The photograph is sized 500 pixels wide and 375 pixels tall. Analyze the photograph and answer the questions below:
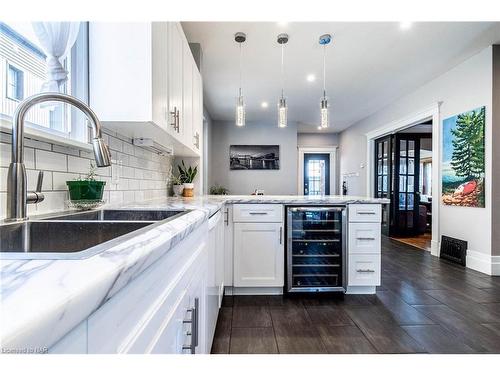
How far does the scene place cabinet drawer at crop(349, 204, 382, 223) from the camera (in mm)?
2451

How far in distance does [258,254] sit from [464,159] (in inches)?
116

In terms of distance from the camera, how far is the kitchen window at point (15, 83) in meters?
1.06

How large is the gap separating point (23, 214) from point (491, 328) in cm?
273

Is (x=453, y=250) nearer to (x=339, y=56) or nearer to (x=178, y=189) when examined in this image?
(x=339, y=56)

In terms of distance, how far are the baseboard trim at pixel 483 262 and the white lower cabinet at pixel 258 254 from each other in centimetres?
244

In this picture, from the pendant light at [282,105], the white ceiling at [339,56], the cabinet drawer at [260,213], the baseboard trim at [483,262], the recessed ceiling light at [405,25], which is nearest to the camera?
the cabinet drawer at [260,213]

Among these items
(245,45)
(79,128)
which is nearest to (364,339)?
(79,128)

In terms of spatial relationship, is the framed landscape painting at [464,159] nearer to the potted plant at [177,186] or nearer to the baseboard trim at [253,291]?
the baseboard trim at [253,291]

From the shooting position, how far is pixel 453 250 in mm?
3541

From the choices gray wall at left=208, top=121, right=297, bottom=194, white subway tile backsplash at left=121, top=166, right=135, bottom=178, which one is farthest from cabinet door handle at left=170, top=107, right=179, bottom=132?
gray wall at left=208, top=121, right=297, bottom=194

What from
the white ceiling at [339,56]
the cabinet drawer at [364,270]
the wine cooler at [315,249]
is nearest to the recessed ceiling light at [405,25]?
the white ceiling at [339,56]

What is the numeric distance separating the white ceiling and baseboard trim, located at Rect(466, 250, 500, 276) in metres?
2.37

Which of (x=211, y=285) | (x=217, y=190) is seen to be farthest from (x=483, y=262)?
(x=217, y=190)
